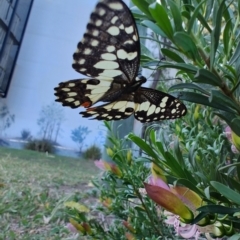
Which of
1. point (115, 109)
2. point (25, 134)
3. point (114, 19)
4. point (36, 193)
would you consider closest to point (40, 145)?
point (25, 134)

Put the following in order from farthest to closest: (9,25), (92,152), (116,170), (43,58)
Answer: (92,152), (43,58), (9,25), (116,170)

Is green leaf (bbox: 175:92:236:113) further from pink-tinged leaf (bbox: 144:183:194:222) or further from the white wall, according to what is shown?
the white wall

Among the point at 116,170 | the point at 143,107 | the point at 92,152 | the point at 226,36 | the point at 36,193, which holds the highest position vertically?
the point at 226,36

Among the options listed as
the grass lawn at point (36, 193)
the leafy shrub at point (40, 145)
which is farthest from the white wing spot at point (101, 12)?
the leafy shrub at point (40, 145)

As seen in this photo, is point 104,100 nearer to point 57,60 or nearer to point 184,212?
point 184,212

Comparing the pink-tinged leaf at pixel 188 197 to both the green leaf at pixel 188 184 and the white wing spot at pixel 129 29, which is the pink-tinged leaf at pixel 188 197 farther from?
the white wing spot at pixel 129 29

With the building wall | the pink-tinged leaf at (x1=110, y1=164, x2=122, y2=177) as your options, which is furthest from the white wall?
the pink-tinged leaf at (x1=110, y1=164, x2=122, y2=177)

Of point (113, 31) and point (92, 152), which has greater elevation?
point (113, 31)

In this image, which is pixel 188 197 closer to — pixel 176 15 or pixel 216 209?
pixel 216 209
